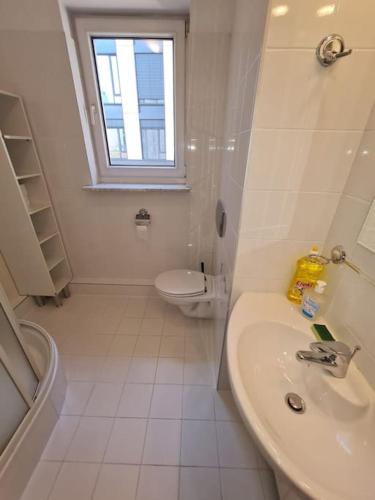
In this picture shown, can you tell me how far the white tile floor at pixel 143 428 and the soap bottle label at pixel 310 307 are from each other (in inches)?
30.4

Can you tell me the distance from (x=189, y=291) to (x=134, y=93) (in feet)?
4.73

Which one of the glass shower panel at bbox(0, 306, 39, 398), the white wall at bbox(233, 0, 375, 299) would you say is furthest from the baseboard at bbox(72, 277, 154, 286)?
the white wall at bbox(233, 0, 375, 299)

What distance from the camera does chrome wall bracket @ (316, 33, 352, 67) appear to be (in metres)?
0.51

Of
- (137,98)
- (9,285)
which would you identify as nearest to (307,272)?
(137,98)

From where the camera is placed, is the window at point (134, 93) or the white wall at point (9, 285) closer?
the window at point (134, 93)

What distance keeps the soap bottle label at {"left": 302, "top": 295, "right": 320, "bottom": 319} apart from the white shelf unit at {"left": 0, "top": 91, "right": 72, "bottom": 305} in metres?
1.64

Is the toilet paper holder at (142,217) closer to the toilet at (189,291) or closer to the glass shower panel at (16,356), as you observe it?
the toilet at (189,291)

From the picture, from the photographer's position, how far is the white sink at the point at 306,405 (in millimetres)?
414

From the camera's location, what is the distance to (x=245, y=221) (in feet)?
2.37

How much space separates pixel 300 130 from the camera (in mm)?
604

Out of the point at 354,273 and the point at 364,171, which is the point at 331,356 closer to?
the point at 354,273

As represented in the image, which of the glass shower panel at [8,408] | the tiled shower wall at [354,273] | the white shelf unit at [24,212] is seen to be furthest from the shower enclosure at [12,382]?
the tiled shower wall at [354,273]

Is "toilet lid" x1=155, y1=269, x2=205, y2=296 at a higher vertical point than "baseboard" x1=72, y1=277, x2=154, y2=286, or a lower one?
higher

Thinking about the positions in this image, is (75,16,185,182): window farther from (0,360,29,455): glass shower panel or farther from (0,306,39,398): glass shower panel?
(0,360,29,455): glass shower panel
